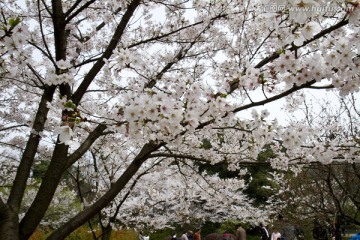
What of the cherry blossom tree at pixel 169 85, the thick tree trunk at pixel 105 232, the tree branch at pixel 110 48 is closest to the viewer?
the cherry blossom tree at pixel 169 85

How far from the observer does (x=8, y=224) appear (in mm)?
3191

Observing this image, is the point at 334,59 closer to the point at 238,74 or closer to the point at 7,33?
the point at 238,74

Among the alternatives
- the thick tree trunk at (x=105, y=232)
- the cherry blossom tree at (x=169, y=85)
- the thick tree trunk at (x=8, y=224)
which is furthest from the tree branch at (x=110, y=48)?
the thick tree trunk at (x=105, y=232)

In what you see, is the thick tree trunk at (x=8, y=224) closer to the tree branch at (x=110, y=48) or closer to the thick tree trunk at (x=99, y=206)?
the thick tree trunk at (x=99, y=206)

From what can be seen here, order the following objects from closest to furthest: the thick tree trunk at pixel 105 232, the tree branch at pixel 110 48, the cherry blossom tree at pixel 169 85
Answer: the cherry blossom tree at pixel 169 85 → the tree branch at pixel 110 48 → the thick tree trunk at pixel 105 232

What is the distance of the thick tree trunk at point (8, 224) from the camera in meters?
3.13

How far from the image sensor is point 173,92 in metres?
2.58

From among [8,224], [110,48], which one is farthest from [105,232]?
[110,48]

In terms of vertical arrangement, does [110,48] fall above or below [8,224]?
above

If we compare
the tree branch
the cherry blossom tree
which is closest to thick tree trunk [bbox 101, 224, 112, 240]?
the cherry blossom tree

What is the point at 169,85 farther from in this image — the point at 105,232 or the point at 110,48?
the point at 105,232

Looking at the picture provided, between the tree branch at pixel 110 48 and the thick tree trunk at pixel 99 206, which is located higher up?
the tree branch at pixel 110 48

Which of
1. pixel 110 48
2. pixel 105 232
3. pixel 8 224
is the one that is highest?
pixel 110 48

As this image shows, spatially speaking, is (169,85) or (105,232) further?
(105,232)
